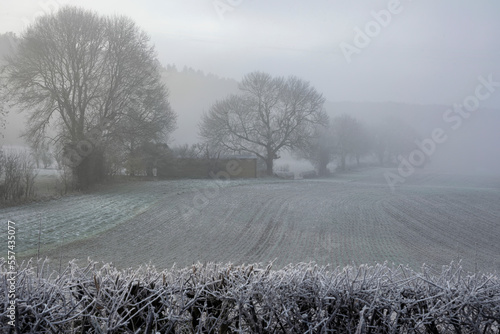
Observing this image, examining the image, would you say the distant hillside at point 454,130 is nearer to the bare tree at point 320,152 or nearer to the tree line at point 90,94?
the bare tree at point 320,152

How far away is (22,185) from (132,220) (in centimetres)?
785

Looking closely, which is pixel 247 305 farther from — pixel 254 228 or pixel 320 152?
pixel 320 152

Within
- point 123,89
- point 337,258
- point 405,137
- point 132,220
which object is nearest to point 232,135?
point 123,89

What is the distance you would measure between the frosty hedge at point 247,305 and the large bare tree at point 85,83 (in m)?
30.5

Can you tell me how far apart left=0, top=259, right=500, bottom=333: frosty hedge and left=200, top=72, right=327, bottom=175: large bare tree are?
5303 centimetres

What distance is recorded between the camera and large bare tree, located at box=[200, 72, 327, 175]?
59219 mm

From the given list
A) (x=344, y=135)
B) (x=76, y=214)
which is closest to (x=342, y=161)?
(x=344, y=135)

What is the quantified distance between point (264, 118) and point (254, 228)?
4087 centimetres

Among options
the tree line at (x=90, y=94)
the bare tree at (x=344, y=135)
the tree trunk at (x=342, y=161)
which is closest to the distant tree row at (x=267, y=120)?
the tree trunk at (x=342, y=161)

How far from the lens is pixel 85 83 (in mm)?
35688

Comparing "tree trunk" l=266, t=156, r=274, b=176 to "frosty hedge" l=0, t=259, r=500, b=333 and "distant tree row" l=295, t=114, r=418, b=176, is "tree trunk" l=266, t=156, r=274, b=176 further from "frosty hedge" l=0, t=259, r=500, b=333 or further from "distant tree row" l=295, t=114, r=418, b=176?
"frosty hedge" l=0, t=259, r=500, b=333

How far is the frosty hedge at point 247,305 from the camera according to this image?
371 centimetres

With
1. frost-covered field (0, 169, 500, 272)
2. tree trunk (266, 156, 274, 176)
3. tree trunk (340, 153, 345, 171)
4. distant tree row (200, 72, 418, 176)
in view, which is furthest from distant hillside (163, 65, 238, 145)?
frost-covered field (0, 169, 500, 272)

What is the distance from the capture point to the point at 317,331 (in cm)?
377
